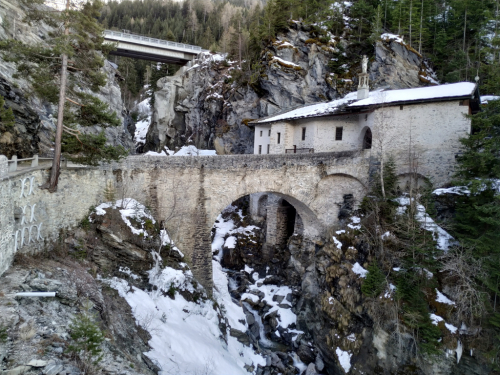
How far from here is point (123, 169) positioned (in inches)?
662

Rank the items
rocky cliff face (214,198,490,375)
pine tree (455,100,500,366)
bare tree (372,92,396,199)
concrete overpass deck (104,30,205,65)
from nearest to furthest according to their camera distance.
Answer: pine tree (455,100,500,366)
rocky cliff face (214,198,490,375)
bare tree (372,92,396,199)
concrete overpass deck (104,30,205,65)

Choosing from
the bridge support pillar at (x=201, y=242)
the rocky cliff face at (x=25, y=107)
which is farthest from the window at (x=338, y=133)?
the rocky cliff face at (x=25, y=107)

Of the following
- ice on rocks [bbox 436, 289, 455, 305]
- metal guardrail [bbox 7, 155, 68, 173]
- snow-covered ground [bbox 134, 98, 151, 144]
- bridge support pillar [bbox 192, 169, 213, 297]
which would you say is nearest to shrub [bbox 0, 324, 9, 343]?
metal guardrail [bbox 7, 155, 68, 173]

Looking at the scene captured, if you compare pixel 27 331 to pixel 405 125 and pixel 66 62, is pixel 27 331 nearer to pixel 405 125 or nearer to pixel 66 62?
pixel 66 62

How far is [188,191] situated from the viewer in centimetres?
1812

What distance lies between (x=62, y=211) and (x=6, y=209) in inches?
167

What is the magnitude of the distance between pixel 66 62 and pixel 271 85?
71.9 ft

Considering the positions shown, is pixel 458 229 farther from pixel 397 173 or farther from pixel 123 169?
pixel 123 169

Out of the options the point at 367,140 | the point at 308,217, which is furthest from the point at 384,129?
the point at 308,217

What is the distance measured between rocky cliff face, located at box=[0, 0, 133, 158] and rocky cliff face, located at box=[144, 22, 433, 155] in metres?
8.71

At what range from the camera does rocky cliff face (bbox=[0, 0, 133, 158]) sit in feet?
50.8

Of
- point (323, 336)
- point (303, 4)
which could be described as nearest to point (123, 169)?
point (323, 336)

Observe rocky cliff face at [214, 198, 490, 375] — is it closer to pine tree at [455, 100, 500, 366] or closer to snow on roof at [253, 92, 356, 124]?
pine tree at [455, 100, 500, 366]

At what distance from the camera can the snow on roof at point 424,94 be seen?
62.4 feet
